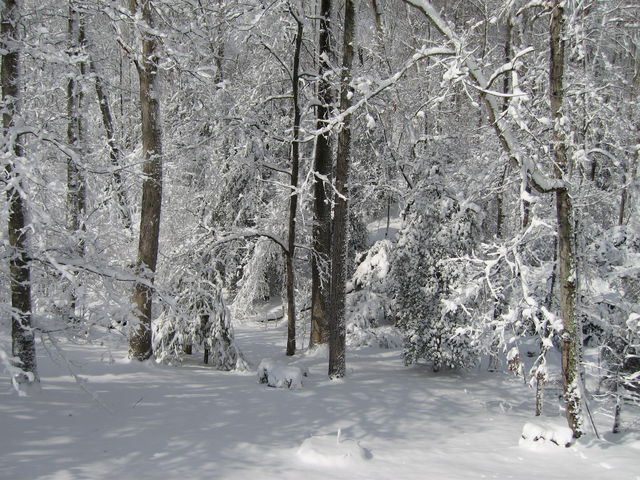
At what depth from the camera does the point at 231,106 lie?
39.3 feet

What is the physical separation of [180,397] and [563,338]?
17.4 ft

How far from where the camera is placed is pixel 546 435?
6.36m

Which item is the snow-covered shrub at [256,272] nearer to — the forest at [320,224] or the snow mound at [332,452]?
the forest at [320,224]

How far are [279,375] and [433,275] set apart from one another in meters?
3.60

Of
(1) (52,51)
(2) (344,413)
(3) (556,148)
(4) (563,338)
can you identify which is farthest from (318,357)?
(1) (52,51)

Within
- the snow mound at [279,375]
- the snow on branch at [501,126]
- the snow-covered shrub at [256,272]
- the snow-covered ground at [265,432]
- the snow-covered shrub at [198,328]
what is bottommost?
the snow-covered ground at [265,432]

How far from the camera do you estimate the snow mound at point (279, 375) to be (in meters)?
8.65

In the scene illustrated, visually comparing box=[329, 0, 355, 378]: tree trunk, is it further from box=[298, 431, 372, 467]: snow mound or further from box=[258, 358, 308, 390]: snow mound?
box=[298, 431, 372, 467]: snow mound

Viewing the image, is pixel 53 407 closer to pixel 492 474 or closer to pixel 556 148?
pixel 492 474

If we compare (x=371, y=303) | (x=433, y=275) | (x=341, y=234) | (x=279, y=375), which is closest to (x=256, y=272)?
(x=371, y=303)

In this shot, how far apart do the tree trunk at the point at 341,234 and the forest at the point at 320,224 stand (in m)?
0.04

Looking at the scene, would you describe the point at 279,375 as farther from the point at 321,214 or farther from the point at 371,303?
the point at 371,303

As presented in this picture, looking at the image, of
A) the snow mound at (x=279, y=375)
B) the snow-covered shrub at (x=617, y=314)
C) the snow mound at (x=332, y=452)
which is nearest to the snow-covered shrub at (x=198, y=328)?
the snow mound at (x=279, y=375)

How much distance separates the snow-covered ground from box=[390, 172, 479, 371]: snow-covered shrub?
91cm
